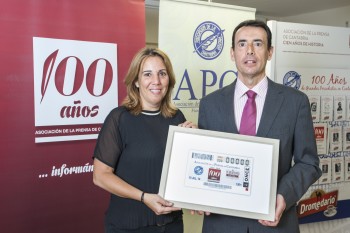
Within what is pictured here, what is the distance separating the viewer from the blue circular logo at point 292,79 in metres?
3.00

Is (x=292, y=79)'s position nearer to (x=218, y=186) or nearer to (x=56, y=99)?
(x=218, y=186)

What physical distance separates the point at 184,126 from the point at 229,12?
6.20ft

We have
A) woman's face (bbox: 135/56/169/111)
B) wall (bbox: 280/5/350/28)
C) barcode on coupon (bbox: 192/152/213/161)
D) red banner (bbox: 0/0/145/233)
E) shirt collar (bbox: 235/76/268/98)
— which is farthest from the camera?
wall (bbox: 280/5/350/28)

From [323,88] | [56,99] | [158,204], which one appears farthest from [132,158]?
[323,88]

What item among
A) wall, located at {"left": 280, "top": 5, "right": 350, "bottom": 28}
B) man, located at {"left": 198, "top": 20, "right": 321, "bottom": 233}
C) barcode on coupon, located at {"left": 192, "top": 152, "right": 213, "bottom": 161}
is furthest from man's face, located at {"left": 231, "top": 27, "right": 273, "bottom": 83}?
wall, located at {"left": 280, "top": 5, "right": 350, "bottom": 28}

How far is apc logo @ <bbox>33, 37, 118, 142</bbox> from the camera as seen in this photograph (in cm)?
264

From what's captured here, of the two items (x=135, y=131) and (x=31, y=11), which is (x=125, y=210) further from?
(x=31, y=11)

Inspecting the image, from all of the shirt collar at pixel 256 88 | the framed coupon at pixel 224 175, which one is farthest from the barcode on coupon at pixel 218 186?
the shirt collar at pixel 256 88

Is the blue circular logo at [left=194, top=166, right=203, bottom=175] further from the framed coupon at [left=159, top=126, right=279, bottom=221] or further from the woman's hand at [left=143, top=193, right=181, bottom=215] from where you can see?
the woman's hand at [left=143, top=193, right=181, bottom=215]

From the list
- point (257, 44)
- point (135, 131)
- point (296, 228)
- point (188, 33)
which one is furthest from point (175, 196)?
point (188, 33)

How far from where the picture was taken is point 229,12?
10.6ft

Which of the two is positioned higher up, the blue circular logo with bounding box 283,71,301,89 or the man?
the blue circular logo with bounding box 283,71,301,89

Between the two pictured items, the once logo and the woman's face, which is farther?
the woman's face

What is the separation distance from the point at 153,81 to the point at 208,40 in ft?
4.76
